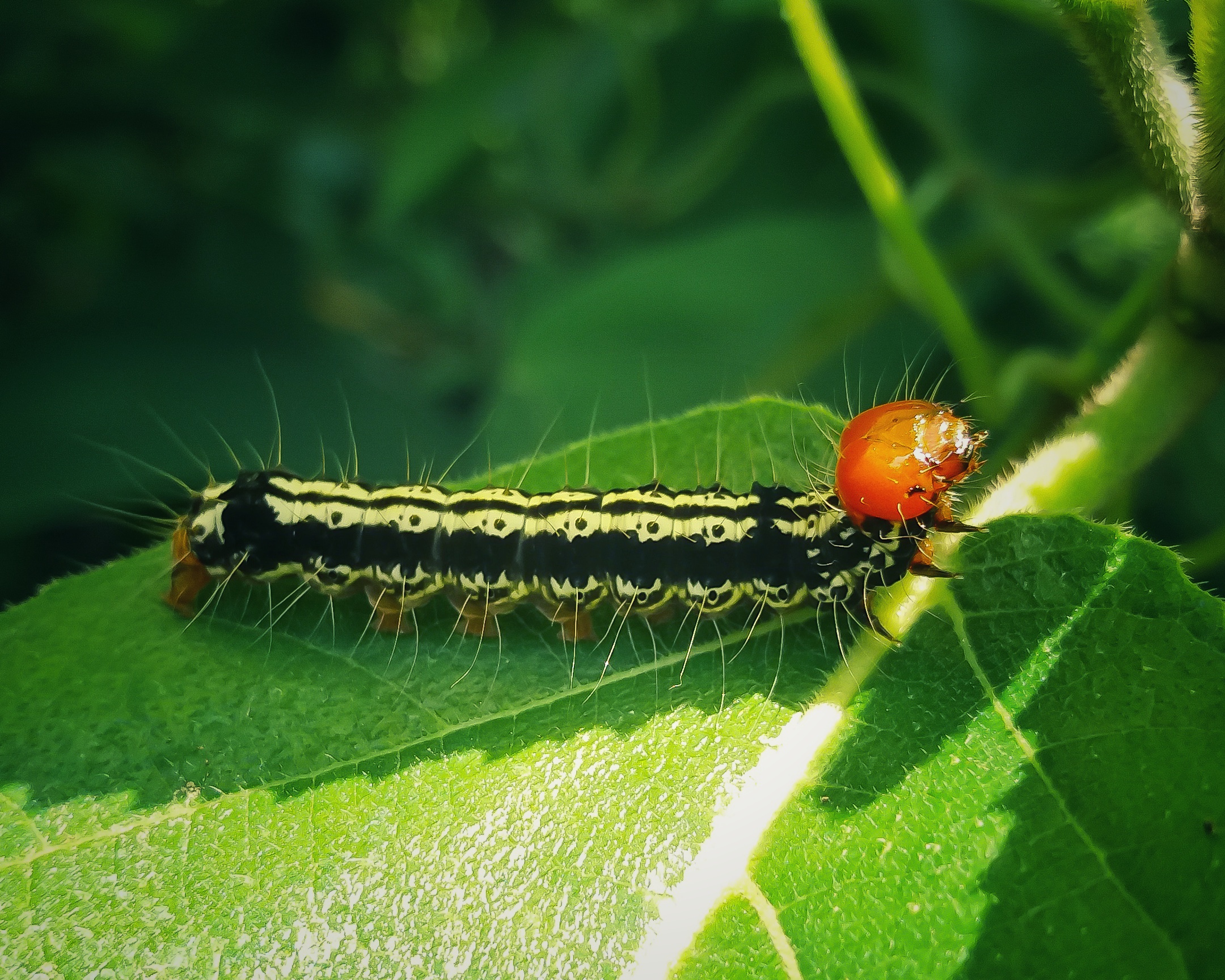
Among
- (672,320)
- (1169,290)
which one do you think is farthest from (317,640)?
(672,320)

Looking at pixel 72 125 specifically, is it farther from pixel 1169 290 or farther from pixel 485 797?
pixel 1169 290

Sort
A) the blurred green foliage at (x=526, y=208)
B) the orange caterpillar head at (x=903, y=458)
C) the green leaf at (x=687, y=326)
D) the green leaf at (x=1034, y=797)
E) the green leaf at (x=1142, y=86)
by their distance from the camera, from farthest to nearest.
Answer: the green leaf at (x=687, y=326) → the blurred green foliage at (x=526, y=208) → the orange caterpillar head at (x=903, y=458) → the green leaf at (x=1142, y=86) → the green leaf at (x=1034, y=797)

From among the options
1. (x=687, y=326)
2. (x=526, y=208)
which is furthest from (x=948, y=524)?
(x=526, y=208)

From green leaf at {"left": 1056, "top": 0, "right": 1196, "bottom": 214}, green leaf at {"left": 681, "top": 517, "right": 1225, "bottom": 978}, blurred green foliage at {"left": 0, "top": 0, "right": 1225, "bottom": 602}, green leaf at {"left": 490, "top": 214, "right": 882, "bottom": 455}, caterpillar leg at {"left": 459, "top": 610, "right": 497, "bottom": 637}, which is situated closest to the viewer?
green leaf at {"left": 681, "top": 517, "right": 1225, "bottom": 978}

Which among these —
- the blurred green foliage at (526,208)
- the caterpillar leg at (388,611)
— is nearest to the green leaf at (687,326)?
the blurred green foliage at (526,208)

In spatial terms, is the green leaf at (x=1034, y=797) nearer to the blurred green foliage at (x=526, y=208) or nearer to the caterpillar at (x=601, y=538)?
the caterpillar at (x=601, y=538)

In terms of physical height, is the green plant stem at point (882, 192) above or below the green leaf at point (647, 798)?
above

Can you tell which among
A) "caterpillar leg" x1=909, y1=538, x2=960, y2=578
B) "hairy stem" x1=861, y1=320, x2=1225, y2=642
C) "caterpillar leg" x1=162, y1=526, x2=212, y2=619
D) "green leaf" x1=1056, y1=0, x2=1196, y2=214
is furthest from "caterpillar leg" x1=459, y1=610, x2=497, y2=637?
"green leaf" x1=1056, y1=0, x2=1196, y2=214

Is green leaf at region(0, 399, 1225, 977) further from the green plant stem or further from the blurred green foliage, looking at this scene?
the blurred green foliage
